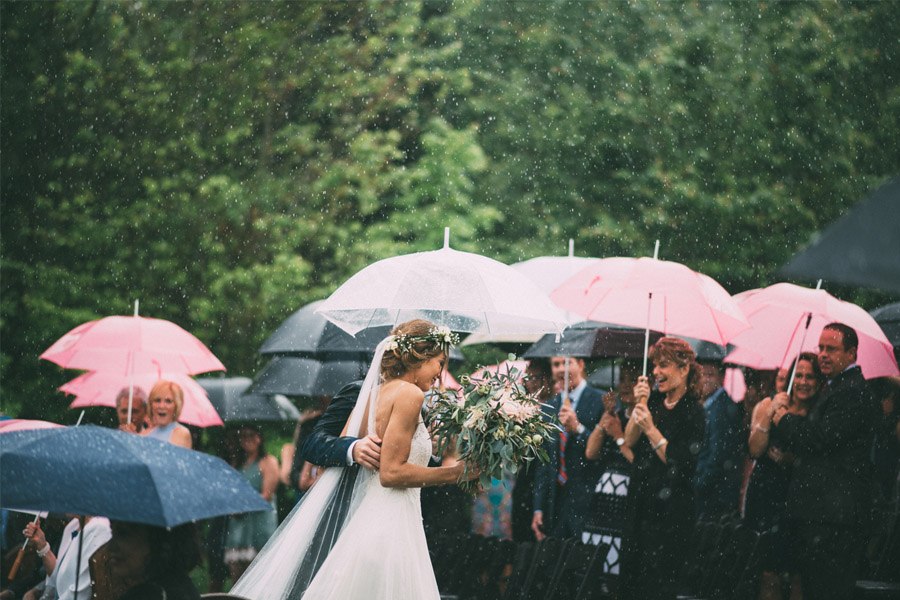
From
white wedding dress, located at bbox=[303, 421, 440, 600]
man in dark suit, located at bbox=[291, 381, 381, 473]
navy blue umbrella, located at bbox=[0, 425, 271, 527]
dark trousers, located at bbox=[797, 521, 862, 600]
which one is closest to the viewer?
navy blue umbrella, located at bbox=[0, 425, 271, 527]

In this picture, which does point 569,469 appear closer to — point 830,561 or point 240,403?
point 830,561

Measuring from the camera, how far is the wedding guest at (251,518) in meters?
12.2

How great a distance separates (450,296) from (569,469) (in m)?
2.69

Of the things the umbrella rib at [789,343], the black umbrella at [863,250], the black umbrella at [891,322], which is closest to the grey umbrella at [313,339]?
the umbrella rib at [789,343]

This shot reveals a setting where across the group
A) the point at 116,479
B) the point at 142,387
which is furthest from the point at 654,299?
the point at 116,479

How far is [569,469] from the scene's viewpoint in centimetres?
912

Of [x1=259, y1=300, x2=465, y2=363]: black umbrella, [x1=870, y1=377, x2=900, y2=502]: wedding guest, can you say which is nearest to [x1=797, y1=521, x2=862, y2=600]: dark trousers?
[x1=870, y1=377, x2=900, y2=502]: wedding guest

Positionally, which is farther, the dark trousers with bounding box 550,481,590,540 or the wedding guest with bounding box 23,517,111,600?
the dark trousers with bounding box 550,481,590,540

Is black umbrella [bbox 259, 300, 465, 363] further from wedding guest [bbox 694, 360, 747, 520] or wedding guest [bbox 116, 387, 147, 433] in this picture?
wedding guest [bbox 694, 360, 747, 520]

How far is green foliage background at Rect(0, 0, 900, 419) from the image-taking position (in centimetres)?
1641

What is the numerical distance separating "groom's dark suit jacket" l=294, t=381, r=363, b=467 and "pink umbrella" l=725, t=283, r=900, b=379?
338 cm

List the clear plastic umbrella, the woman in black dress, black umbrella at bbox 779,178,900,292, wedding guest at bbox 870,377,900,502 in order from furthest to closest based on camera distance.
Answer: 1. wedding guest at bbox 870,377,900,502
2. the woman in black dress
3. the clear plastic umbrella
4. black umbrella at bbox 779,178,900,292

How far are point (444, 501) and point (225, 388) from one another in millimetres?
3949

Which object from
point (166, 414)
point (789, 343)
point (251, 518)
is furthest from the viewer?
point (251, 518)
